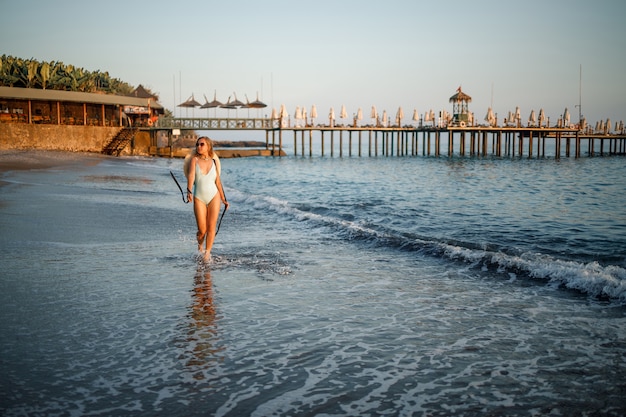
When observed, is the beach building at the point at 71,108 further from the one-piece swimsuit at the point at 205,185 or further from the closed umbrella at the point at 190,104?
the one-piece swimsuit at the point at 205,185

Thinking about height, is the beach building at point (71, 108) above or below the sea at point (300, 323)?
above

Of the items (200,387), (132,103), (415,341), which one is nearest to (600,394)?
(415,341)

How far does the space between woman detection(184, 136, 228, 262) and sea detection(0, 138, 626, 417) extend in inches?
18.5

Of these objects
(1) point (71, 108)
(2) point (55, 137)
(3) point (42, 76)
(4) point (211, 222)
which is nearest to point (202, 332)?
(4) point (211, 222)

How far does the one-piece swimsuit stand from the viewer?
7.47 metres

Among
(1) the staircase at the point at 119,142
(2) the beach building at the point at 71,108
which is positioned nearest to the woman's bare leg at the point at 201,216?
(2) the beach building at the point at 71,108

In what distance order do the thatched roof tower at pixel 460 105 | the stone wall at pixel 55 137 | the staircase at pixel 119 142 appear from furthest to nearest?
the thatched roof tower at pixel 460 105 → the staircase at pixel 119 142 → the stone wall at pixel 55 137

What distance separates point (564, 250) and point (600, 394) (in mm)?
7023

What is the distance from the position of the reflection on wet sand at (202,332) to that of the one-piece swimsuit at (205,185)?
158 cm

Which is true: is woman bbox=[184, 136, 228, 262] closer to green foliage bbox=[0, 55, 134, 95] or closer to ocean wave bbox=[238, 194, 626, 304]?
ocean wave bbox=[238, 194, 626, 304]

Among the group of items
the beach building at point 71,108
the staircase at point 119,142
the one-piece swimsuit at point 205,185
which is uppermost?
the beach building at point 71,108

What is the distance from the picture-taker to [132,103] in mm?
52062

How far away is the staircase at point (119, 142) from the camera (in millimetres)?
46062

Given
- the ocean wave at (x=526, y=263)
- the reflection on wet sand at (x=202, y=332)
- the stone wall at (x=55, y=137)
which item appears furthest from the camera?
the stone wall at (x=55, y=137)
